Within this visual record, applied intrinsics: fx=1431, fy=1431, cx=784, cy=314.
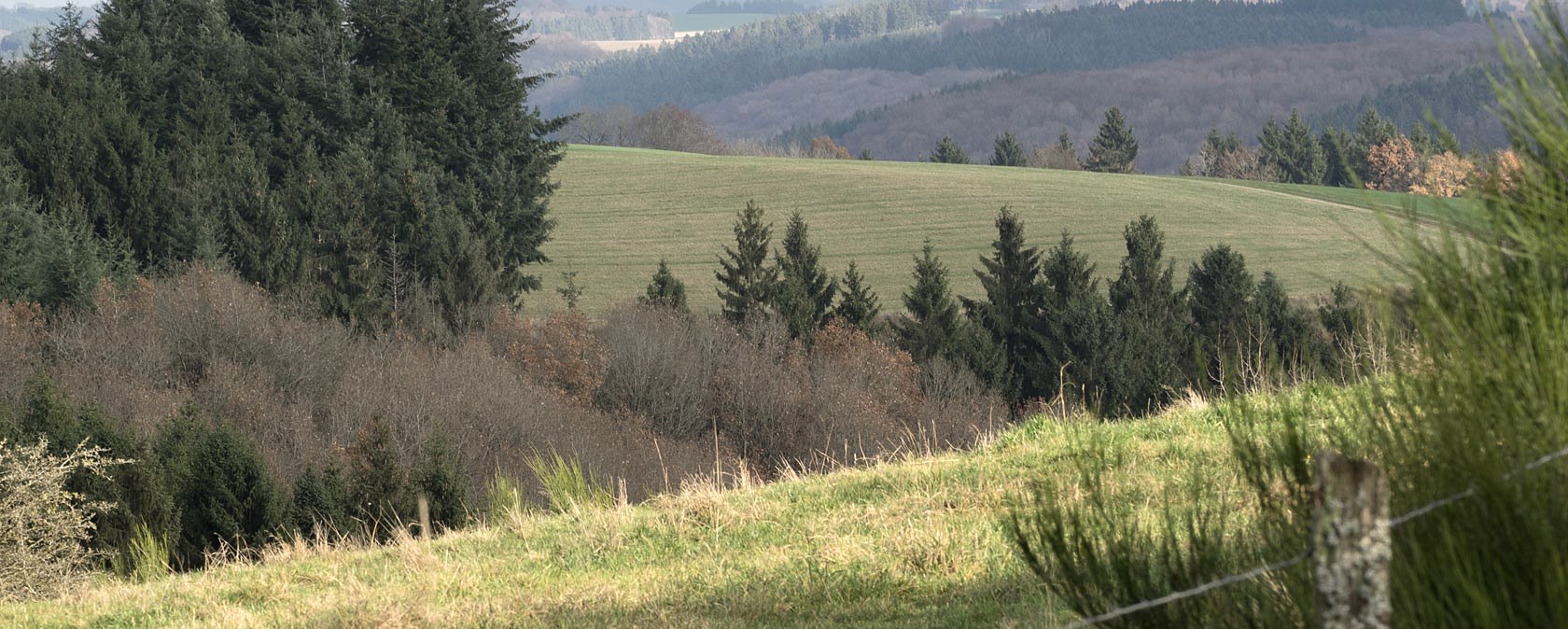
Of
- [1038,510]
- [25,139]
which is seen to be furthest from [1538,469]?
[25,139]

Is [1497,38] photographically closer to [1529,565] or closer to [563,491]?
[1529,565]

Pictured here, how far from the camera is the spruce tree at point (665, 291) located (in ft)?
225

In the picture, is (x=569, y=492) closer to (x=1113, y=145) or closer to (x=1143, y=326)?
(x=1143, y=326)

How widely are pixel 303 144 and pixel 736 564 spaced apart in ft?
207

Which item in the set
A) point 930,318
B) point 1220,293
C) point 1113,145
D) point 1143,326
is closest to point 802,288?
point 930,318

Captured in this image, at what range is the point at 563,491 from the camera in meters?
11.7

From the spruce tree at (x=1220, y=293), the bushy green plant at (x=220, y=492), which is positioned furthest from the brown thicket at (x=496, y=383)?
the spruce tree at (x=1220, y=293)

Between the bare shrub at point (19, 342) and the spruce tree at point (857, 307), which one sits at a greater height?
the bare shrub at point (19, 342)

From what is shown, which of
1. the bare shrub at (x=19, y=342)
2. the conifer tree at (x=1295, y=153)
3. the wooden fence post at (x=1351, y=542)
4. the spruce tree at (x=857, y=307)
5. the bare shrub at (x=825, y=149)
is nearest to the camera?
the wooden fence post at (x=1351, y=542)

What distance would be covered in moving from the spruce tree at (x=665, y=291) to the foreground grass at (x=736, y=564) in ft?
189

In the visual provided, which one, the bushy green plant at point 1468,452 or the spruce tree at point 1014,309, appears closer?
the bushy green plant at point 1468,452

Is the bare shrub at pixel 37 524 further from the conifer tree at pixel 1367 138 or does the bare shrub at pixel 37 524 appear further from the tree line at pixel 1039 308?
the conifer tree at pixel 1367 138

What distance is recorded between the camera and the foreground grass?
6.92 metres

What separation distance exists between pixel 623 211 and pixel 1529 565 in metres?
87.6
